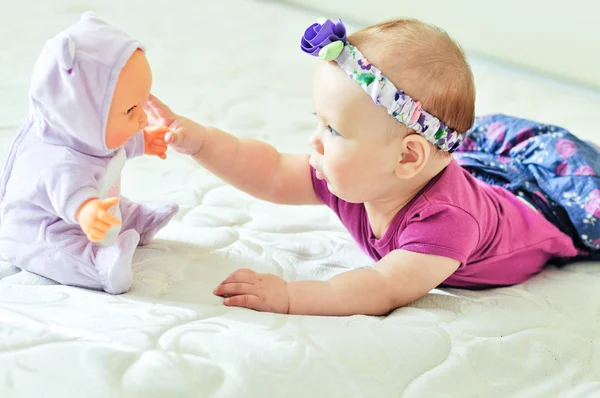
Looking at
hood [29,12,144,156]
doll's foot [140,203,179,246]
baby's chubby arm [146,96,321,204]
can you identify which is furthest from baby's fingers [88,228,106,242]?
baby's chubby arm [146,96,321,204]

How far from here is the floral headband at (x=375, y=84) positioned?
0.93 metres

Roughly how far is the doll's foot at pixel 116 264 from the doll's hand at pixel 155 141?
0.49 feet

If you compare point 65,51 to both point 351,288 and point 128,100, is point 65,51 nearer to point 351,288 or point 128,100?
point 128,100

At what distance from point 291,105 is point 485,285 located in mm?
701

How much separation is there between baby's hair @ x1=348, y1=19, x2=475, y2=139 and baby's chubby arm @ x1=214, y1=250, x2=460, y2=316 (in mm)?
199

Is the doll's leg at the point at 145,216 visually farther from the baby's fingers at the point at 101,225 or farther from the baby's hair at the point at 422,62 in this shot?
the baby's hair at the point at 422,62

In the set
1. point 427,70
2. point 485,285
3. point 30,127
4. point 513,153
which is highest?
point 427,70

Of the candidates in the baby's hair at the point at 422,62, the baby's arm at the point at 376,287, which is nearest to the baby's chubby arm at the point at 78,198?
the baby's arm at the point at 376,287

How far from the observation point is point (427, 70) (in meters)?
0.93

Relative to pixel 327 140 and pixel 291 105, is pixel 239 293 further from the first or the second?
pixel 291 105

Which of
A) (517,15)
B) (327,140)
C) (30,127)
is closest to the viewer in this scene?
(30,127)

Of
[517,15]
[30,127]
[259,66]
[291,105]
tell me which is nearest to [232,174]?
[30,127]

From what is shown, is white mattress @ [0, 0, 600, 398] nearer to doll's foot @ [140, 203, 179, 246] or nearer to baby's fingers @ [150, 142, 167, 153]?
doll's foot @ [140, 203, 179, 246]

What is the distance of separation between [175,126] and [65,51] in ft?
1.01
